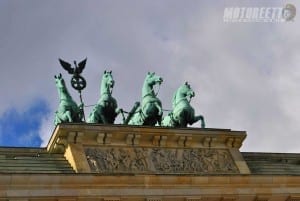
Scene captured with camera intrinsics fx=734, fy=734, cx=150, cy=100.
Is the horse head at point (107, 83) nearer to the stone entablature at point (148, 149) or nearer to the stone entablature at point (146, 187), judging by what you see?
the stone entablature at point (148, 149)

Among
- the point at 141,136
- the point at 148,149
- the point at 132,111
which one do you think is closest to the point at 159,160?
the point at 148,149

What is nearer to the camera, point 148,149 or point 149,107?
point 148,149

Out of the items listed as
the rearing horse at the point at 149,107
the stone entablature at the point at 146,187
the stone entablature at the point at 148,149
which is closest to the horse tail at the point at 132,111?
the rearing horse at the point at 149,107

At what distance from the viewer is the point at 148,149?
2316 cm

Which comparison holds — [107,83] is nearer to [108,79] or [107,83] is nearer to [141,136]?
[108,79]

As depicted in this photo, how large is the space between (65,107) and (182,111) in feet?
13.7

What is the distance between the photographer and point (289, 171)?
25.2 m

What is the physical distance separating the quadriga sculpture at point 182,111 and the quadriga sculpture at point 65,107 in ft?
11.2

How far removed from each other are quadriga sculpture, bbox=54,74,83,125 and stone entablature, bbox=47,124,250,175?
1.26m

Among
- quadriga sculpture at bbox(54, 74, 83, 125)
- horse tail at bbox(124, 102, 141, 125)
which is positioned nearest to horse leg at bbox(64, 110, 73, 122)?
quadriga sculpture at bbox(54, 74, 83, 125)

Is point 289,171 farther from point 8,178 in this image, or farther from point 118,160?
point 8,178

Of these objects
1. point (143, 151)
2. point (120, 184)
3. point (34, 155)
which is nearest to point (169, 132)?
point (143, 151)

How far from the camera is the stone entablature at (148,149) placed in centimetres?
2209

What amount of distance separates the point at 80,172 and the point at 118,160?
4.93 feet
